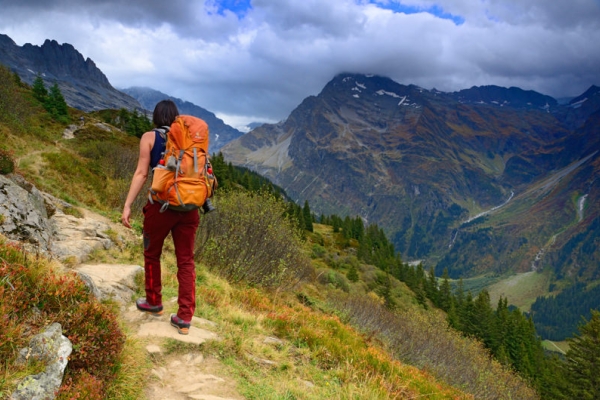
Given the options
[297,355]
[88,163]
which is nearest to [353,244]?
[88,163]

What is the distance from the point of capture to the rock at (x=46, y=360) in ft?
8.89

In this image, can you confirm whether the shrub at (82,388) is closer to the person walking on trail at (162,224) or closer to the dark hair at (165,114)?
the person walking on trail at (162,224)

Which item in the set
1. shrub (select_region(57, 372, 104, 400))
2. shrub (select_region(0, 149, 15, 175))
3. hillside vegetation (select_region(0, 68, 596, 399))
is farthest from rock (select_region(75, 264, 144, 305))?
shrub (select_region(0, 149, 15, 175))

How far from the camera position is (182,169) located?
4.59m

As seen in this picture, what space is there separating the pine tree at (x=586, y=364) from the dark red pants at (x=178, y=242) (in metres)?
47.5

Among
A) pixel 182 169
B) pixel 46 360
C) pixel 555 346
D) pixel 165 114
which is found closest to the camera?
pixel 46 360

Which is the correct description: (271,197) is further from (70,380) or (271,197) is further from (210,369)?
(70,380)

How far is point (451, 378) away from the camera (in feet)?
40.5

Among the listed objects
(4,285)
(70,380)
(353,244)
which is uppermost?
(4,285)

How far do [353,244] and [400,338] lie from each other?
6978 centimetres

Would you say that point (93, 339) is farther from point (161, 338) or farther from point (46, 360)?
point (161, 338)

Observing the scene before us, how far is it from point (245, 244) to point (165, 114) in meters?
6.34

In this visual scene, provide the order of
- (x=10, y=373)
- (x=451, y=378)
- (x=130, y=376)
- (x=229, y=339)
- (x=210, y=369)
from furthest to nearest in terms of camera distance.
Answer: (x=451, y=378)
(x=229, y=339)
(x=210, y=369)
(x=130, y=376)
(x=10, y=373)

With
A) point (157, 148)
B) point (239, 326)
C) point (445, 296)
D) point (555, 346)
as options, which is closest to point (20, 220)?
point (157, 148)
